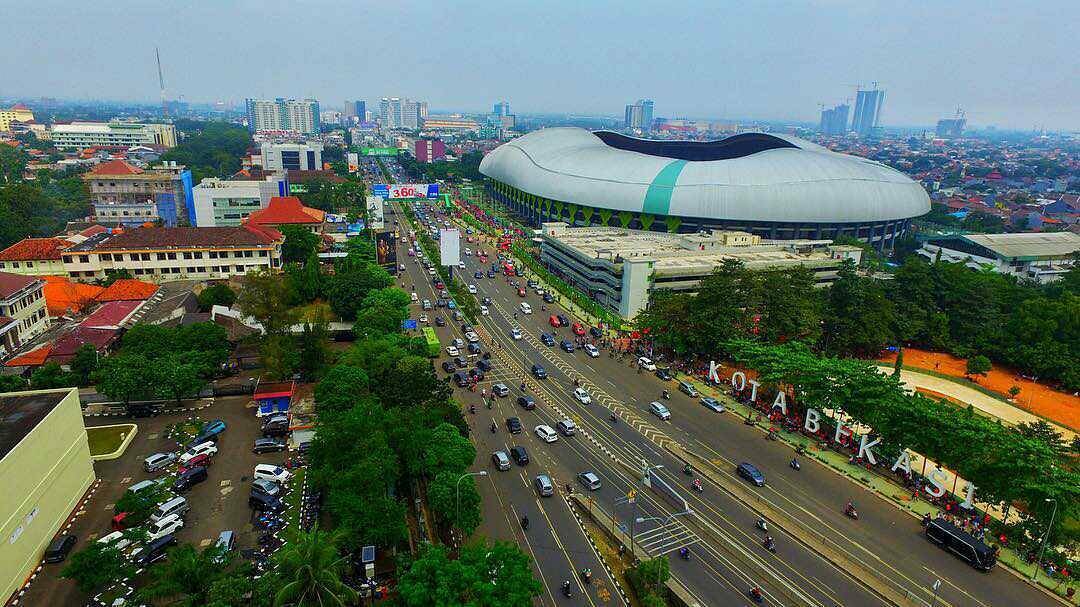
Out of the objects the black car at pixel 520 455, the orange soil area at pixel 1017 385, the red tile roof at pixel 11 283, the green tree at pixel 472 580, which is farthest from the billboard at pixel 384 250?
the green tree at pixel 472 580

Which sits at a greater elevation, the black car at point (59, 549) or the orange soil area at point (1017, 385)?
the black car at point (59, 549)

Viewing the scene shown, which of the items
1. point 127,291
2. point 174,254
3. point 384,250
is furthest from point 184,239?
point 384,250

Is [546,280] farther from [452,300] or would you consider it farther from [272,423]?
[272,423]

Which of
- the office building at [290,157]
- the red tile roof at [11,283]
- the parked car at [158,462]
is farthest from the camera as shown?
the office building at [290,157]

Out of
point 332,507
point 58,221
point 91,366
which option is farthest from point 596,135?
point 332,507

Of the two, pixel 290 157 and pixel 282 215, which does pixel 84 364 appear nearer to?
pixel 282 215

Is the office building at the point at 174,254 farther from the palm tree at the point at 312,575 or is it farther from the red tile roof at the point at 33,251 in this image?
the palm tree at the point at 312,575

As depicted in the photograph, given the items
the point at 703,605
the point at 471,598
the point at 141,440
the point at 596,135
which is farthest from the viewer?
the point at 596,135
